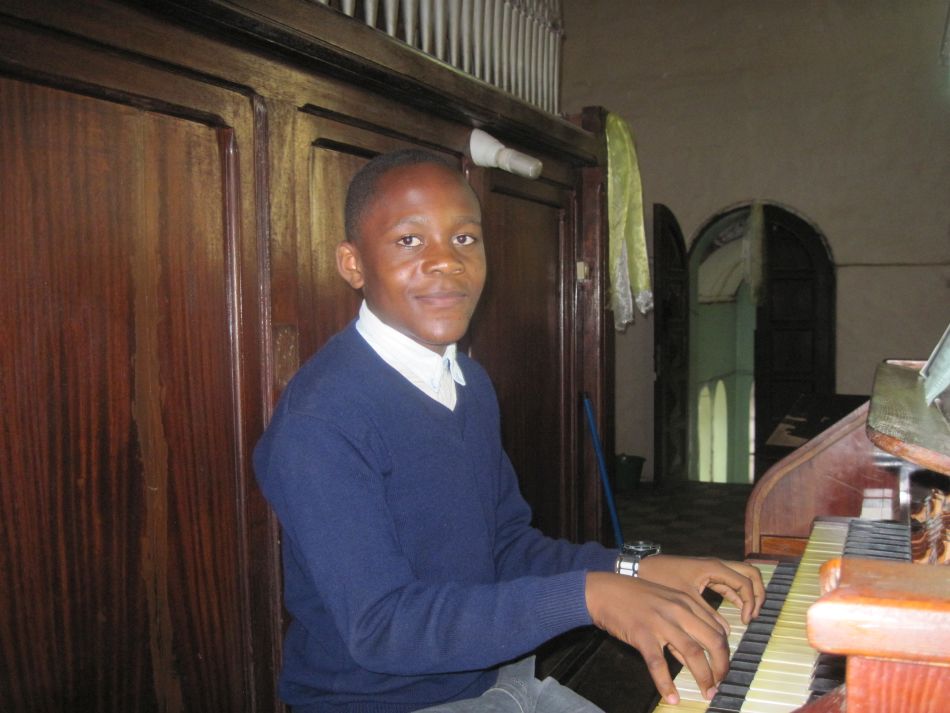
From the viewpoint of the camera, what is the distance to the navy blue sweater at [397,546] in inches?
42.5

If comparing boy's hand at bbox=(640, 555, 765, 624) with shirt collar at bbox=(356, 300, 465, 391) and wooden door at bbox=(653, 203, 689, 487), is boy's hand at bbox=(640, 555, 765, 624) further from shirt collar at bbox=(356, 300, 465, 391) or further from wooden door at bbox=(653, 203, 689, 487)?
wooden door at bbox=(653, 203, 689, 487)

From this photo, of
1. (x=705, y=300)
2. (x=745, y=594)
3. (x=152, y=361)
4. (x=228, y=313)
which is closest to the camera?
(x=745, y=594)

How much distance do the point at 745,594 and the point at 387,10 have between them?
2.03 meters

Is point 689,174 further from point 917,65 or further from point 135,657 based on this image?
point 135,657

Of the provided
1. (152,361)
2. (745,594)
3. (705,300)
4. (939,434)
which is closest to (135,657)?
(152,361)

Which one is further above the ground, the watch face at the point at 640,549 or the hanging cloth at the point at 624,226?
the hanging cloth at the point at 624,226

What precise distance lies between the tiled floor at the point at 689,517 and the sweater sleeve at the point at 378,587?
13.8 feet

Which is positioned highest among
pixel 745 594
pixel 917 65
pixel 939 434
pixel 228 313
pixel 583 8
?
pixel 583 8

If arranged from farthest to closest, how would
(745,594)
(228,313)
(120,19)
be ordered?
(228,313) → (120,19) → (745,594)

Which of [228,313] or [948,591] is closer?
[948,591]

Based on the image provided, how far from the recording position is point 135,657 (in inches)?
67.0

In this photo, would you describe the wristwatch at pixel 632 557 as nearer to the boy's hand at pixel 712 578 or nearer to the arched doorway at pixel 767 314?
the boy's hand at pixel 712 578

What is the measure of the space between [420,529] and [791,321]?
6.69 m

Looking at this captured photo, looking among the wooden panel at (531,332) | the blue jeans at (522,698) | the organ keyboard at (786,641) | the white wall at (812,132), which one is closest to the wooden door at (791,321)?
the white wall at (812,132)
